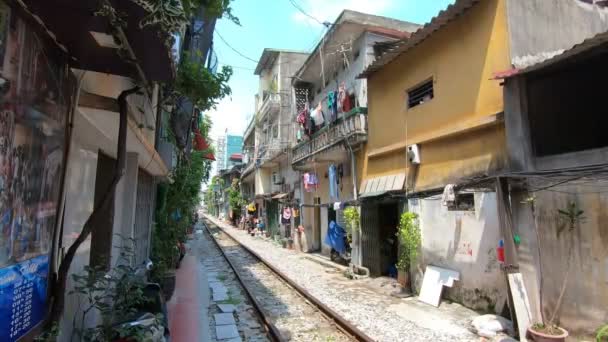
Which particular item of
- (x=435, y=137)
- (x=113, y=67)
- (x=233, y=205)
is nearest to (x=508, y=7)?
(x=435, y=137)

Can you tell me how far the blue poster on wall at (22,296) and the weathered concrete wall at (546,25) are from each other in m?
8.47

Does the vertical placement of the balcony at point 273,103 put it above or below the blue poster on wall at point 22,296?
above

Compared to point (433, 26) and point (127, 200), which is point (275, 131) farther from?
point (127, 200)

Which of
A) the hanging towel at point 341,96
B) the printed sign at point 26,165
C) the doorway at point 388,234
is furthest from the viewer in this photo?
the hanging towel at point 341,96

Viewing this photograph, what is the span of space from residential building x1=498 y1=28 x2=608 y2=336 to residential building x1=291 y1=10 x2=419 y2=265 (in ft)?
20.9

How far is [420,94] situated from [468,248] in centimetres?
449

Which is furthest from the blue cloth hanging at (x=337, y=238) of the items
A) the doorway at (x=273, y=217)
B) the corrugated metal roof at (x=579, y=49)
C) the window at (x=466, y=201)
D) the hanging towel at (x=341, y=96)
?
the doorway at (x=273, y=217)

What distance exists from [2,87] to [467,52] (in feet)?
28.9

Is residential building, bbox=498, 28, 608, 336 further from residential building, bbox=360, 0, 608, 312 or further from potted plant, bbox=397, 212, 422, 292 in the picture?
potted plant, bbox=397, 212, 422, 292

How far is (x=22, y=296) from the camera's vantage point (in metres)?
2.52

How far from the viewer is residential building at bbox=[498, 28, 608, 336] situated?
561cm

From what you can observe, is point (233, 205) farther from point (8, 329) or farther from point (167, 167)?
point (8, 329)

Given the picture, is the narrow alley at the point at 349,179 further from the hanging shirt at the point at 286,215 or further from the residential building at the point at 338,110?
the hanging shirt at the point at 286,215

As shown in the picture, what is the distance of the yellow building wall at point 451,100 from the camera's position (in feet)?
25.6
